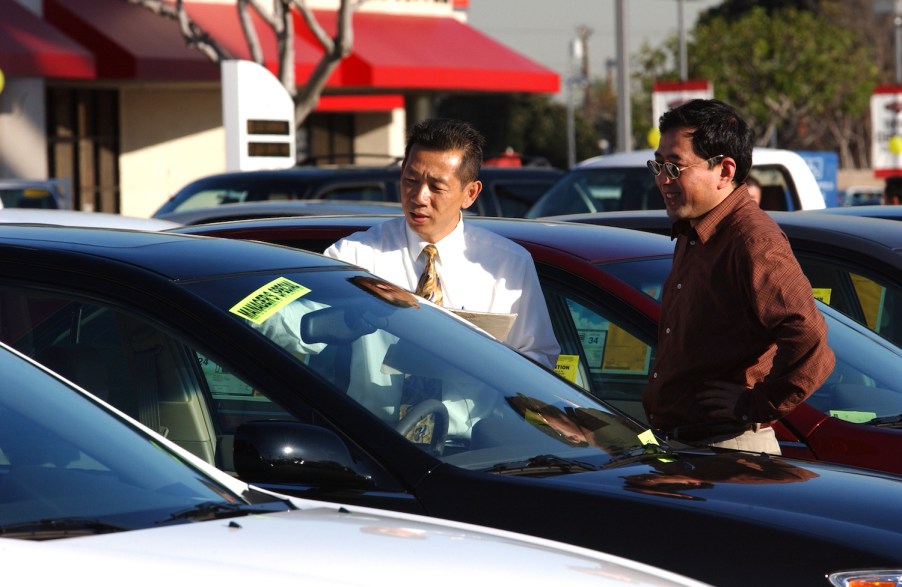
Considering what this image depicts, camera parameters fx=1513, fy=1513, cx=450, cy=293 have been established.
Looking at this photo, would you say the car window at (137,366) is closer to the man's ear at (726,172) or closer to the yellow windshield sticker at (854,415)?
the man's ear at (726,172)

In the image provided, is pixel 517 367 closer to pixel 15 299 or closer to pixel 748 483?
pixel 748 483

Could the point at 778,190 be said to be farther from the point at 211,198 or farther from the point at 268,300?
the point at 268,300

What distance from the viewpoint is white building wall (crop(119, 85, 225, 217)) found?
93.0 feet

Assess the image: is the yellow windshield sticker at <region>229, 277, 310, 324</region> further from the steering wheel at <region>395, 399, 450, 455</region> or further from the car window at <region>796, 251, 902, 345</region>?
the car window at <region>796, 251, 902, 345</region>

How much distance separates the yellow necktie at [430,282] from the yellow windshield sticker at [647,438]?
1078 mm

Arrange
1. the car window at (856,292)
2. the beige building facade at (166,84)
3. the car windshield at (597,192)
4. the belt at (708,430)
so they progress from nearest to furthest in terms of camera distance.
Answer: the belt at (708,430) → the car window at (856,292) → the car windshield at (597,192) → the beige building facade at (166,84)

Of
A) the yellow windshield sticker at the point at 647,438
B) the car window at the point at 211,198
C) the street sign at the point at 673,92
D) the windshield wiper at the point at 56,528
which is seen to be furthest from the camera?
the street sign at the point at 673,92

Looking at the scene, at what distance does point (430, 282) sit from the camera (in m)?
5.07

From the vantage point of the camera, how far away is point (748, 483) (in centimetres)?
372

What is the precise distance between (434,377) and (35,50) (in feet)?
68.5

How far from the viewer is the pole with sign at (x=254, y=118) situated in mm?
17219

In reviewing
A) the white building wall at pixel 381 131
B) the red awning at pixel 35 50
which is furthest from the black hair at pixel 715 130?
the white building wall at pixel 381 131

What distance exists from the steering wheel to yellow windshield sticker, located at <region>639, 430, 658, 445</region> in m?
0.62

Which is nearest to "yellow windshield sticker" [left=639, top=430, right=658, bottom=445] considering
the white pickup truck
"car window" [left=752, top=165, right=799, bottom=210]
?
the white pickup truck
